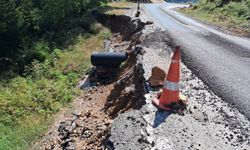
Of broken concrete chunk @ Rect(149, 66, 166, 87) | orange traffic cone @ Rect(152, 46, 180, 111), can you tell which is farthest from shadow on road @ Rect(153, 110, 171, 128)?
broken concrete chunk @ Rect(149, 66, 166, 87)

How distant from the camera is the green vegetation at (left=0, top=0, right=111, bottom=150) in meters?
11.9

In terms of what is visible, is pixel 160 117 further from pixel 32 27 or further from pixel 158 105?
pixel 32 27

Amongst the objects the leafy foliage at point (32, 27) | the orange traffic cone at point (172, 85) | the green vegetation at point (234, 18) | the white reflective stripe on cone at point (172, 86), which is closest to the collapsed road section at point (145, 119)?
the orange traffic cone at point (172, 85)

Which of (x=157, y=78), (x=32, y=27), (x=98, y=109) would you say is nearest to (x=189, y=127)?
(x=157, y=78)

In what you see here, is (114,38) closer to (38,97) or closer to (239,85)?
(38,97)

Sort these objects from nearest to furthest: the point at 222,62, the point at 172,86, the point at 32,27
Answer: the point at 172,86 → the point at 222,62 → the point at 32,27

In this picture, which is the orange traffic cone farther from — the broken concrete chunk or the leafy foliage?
the leafy foliage

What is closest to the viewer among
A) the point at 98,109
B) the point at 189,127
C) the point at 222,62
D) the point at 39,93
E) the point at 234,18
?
the point at 189,127

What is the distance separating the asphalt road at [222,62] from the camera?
8930 mm

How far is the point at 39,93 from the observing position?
14.0 metres

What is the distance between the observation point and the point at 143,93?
8.84 m

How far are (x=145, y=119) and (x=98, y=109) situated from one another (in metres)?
4.19

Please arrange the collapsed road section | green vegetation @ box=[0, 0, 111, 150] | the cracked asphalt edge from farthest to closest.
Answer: green vegetation @ box=[0, 0, 111, 150]
the collapsed road section
the cracked asphalt edge

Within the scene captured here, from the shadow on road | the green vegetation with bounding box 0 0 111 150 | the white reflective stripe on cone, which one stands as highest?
the white reflective stripe on cone
